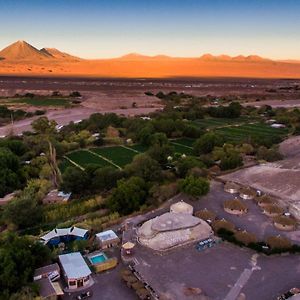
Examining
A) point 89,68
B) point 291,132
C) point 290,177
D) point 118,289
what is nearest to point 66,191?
point 118,289

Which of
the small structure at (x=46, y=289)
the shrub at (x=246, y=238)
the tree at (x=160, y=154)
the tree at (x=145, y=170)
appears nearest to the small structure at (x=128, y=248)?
the small structure at (x=46, y=289)

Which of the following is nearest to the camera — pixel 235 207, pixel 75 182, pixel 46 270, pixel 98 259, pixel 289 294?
pixel 289 294

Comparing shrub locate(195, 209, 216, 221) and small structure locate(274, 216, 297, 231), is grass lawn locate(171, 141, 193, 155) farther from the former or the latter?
small structure locate(274, 216, 297, 231)

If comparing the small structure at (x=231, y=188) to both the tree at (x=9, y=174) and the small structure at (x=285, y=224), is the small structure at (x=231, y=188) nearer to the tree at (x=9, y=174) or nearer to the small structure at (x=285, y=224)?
the small structure at (x=285, y=224)

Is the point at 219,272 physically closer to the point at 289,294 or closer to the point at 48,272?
the point at 289,294

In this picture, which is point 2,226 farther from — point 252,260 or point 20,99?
point 20,99

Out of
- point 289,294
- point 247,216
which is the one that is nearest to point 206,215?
point 247,216
